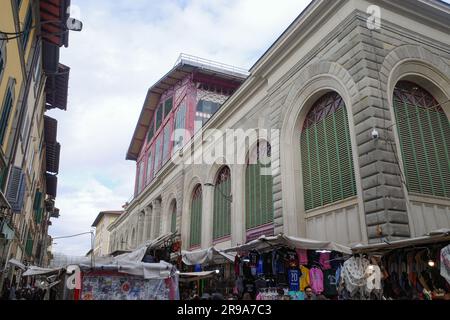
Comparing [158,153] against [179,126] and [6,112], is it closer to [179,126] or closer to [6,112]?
[179,126]

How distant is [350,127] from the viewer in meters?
10.3

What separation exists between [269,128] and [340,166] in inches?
170

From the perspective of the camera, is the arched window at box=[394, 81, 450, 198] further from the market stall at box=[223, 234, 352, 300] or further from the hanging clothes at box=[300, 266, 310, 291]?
the hanging clothes at box=[300, 266, 310, 291]

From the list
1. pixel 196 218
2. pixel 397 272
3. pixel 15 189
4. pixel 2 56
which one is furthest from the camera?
pixel 196 218

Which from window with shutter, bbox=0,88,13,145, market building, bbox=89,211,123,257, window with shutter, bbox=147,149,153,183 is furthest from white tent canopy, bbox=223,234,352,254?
market building, bbox=89,211,123,257

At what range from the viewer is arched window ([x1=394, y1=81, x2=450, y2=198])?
33.1ft

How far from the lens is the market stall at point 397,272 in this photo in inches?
286

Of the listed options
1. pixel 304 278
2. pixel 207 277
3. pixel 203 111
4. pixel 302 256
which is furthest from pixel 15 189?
pixel 203 111

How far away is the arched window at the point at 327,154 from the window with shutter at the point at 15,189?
9.47m

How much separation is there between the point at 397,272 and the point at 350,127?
162 inches

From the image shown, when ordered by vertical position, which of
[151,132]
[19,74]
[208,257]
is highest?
[151,132]

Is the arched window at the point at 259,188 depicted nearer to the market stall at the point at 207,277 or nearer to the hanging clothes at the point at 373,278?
the market stall at the point at 207,277

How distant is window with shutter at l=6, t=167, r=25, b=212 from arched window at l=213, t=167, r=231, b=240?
855 cm
